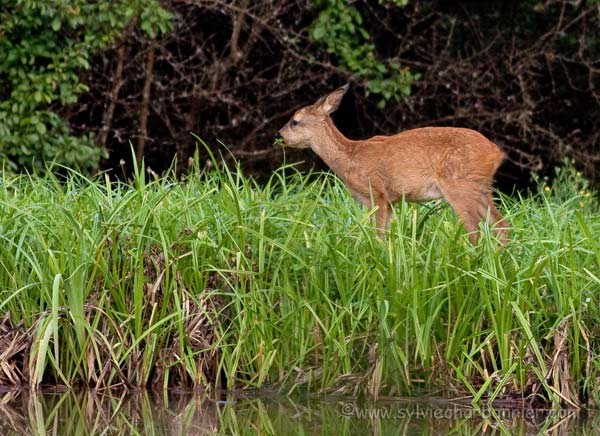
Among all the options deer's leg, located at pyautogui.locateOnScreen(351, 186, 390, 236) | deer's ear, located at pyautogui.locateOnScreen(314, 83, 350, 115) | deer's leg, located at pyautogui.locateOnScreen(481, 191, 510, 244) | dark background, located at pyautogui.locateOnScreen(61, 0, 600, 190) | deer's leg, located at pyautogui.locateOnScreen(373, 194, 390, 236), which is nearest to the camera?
deer's leg, located at pyautogui.locateOnScreen(481, 191, 510, 244)

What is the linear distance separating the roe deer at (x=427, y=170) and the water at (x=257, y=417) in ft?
6.09

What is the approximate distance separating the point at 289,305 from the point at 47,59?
572 centimetres

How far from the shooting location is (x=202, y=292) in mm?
6578

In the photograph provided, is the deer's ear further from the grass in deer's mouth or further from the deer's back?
the grass in deer's mouth

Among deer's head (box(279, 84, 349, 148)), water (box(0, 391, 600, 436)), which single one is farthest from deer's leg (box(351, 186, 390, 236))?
water (box(0, 391, 600, 436))

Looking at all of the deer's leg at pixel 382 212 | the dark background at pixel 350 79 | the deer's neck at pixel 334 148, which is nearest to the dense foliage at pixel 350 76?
the dark background at pixel 350 79

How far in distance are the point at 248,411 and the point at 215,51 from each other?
732 cm

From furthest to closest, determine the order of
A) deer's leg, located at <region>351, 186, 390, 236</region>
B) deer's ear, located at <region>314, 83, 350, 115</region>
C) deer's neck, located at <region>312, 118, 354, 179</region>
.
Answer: deer's ear, located at <region>314, 83, 350, 115</region>
deer's neck, located at <region>312, 118, 354, 179</region>
deer's leg, located at <region>351, 186, 390, 236</region>

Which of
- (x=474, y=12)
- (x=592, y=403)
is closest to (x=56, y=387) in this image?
(x=592, y=403)

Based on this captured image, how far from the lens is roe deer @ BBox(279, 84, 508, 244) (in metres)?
7.95

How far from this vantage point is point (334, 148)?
8.79 meters

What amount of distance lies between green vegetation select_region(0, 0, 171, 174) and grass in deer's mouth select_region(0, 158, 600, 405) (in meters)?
4.33

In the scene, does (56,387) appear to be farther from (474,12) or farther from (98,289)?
(474,12)

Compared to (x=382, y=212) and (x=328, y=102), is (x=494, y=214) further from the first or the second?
(x=328, y=102)
